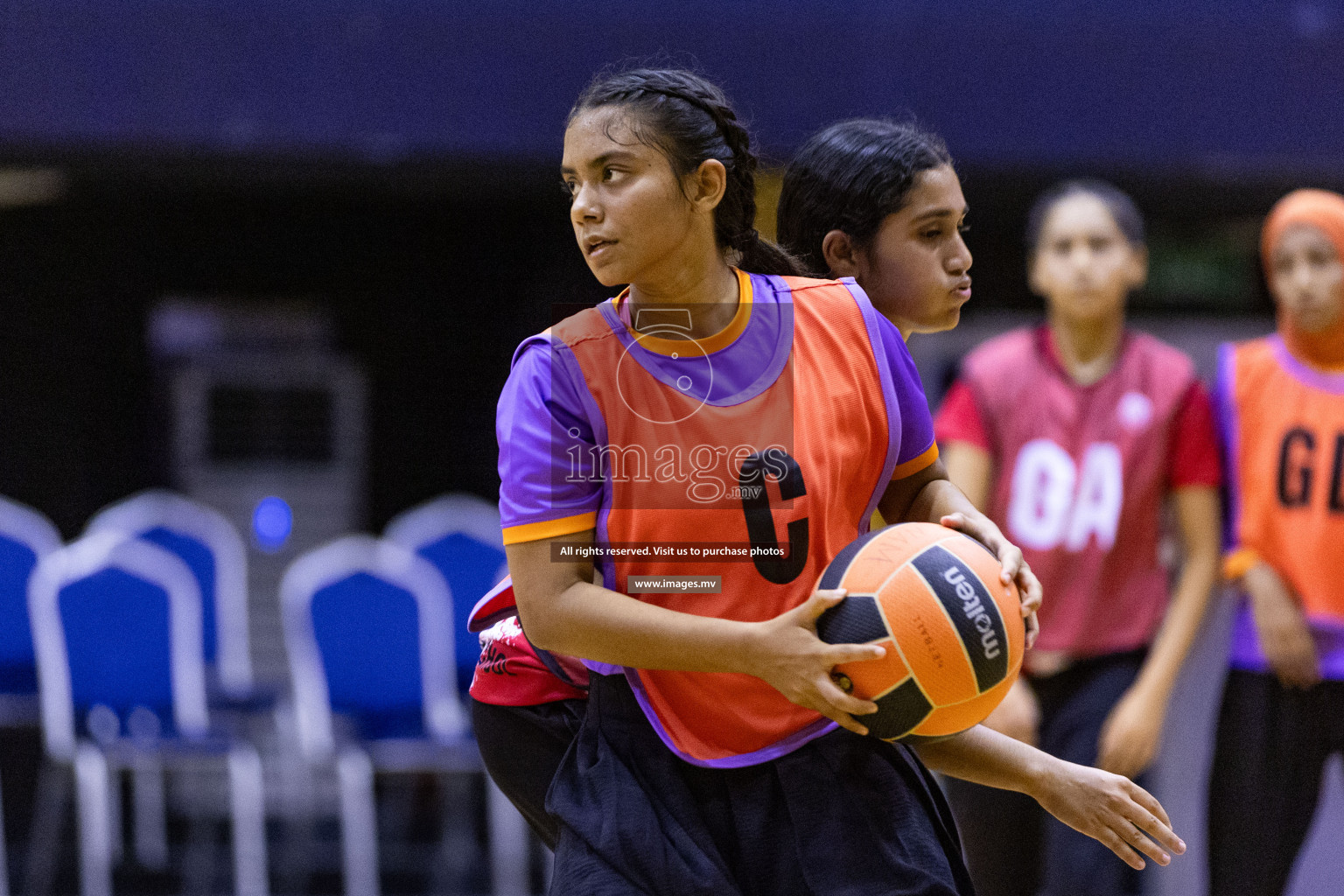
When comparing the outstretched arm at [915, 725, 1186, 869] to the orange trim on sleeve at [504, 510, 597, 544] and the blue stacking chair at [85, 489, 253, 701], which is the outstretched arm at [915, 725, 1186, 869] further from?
the blue stacking chair at [85, 489, 253, 701]

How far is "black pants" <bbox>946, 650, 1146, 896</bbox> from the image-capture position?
2973 millimetres

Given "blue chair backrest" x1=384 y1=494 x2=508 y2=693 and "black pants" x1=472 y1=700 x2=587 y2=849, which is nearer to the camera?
"black pants" x1=472 y1=700 x2=587 y2=849

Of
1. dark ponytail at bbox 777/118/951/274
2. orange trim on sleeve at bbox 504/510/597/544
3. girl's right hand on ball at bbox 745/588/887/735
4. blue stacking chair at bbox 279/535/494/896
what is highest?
dark ponytail at bbox 777/118/951/274

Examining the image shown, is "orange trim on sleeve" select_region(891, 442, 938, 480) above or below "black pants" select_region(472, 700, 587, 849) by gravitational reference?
above

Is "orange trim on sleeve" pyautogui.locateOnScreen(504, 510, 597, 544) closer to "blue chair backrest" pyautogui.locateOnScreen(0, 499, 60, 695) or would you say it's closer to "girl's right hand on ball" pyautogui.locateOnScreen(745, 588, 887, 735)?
"girl's right hand on ball" pyautogui.locateOnScreen(745, 588, 887, 735)

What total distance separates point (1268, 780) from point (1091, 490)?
77 centimetres

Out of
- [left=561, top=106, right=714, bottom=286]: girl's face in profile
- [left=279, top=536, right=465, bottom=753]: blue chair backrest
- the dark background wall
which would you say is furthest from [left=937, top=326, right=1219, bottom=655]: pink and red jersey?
[left=279, top=536, right=465, bottom=753]: blue chair backrest

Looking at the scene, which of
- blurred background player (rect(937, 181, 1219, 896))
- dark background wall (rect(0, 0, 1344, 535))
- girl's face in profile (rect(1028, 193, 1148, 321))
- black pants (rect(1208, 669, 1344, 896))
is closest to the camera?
black pants (rect(1208, 669, 1344, 896))

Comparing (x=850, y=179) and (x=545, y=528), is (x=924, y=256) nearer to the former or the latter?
(x=850, y=179)

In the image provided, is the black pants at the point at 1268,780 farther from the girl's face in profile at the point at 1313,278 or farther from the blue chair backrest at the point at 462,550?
the blue chair backrest at the point at 462,550

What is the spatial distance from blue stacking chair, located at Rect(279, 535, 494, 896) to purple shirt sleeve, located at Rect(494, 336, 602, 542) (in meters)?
3.63

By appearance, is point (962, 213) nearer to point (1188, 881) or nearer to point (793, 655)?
point (793, 655)

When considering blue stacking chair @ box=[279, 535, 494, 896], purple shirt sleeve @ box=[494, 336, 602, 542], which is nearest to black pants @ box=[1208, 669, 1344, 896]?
purple shirt sleeve @ box=[494, 336, 602, 542]

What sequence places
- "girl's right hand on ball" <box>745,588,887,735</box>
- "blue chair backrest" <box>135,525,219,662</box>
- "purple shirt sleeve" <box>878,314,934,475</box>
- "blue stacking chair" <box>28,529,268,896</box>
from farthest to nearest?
"blue chair backrest" <box>135,525,219,662</box>
"blue stacking chair" <box>28,529,268,896</box>
"purple shirt sleeve" <box>878,314,934,475</box>
"girl's right hand on ball" <box>745,588,887,735</box>
